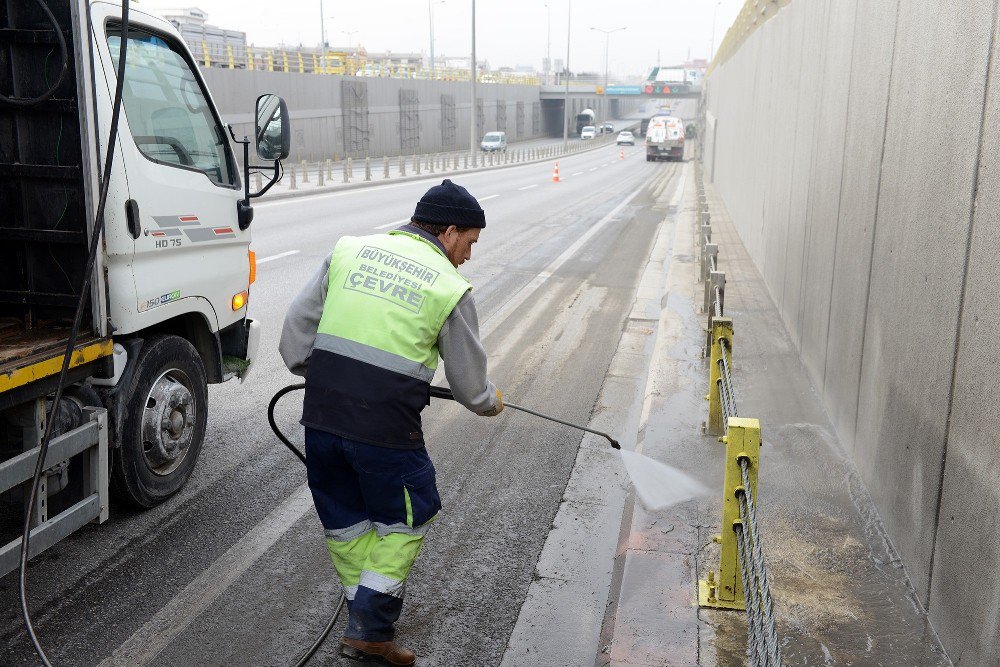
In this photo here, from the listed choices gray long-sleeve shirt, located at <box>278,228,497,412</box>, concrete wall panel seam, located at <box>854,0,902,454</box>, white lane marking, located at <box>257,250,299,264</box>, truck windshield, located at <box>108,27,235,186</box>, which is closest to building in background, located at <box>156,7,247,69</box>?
white lane marking, located at <box>257,250,299,264</box>

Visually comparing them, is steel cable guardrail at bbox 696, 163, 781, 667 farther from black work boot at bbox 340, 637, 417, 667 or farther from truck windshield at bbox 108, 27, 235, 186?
truck windshield at bbox 108, 27, 235, 186

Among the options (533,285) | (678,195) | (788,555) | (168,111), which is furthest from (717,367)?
(678,195)

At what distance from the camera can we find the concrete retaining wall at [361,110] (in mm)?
42125

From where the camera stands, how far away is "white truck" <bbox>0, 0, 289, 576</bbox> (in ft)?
13.1

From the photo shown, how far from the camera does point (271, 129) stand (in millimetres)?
5387

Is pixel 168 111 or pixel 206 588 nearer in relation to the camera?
pixel 206 588

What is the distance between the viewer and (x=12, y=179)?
14.0ft

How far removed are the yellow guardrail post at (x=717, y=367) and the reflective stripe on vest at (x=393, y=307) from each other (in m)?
2.87

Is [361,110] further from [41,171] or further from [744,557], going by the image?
[744,557]

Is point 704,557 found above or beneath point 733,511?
beneath

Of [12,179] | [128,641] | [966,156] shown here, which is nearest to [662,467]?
[966,156]

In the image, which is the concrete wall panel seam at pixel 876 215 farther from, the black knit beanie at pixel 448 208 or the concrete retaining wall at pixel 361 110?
the concrete retaining wall at pixel 361 110

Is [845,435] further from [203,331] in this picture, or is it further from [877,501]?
[203,331]

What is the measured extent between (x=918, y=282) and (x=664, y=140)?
5635 cm
